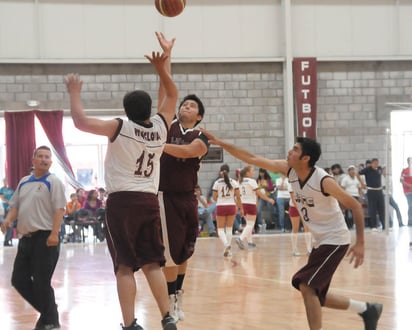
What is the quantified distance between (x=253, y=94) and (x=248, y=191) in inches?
296

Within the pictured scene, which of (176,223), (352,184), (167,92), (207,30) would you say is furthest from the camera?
(207,30)

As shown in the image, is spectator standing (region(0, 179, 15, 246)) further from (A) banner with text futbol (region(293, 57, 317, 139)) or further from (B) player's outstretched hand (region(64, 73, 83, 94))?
(B) player's outstretched hand (region(64, 73, 83, 94))

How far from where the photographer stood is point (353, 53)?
81.2 feet

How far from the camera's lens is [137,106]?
580cm

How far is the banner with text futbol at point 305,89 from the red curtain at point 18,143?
7877 millimetres

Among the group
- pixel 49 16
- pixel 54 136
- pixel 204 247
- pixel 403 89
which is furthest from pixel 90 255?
pixel 403 89

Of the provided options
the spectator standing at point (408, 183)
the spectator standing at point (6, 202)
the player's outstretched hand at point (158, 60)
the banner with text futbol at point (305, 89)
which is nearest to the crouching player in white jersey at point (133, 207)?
the player's outstretched hand at point (158, 60)

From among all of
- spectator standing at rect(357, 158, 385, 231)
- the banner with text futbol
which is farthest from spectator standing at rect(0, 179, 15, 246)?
spectator standing at rect(357, 158, 385, 231)

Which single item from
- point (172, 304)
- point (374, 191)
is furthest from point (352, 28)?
point (172, 304)

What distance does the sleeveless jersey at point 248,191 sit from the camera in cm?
1736

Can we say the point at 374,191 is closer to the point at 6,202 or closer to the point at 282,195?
the point at 282,195

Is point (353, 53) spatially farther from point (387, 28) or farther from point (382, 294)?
point (382, 294)

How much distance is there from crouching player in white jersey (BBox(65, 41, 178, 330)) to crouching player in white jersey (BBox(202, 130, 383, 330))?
3.52 feet

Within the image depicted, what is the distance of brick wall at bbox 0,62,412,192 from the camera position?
23.4 m
